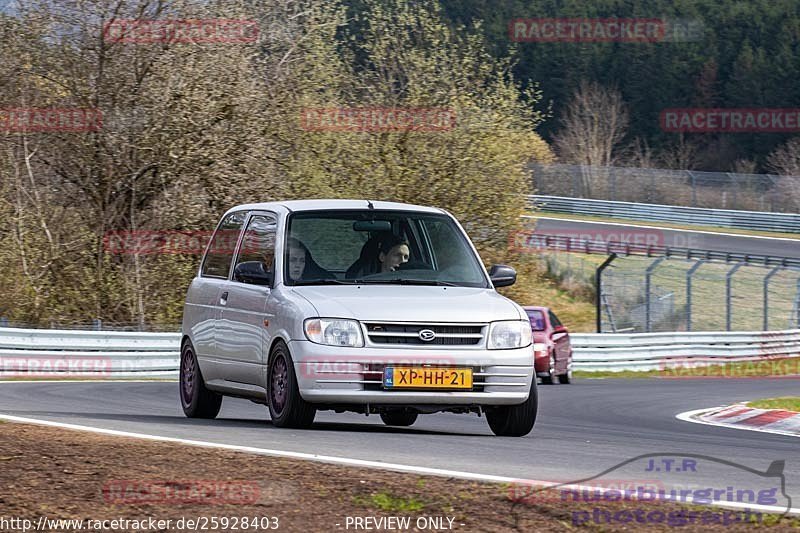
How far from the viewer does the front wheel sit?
10.3 meters

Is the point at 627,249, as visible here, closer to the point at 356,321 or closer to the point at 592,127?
the point at 356,321

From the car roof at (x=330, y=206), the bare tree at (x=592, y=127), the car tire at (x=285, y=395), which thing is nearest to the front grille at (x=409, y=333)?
the car tire at (x=285, y=395)

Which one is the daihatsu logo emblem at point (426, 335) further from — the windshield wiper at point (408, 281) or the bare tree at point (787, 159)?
the bare tree at point (787, 159)

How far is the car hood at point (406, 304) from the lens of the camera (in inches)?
380

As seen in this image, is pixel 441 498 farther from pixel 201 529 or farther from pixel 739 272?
pixel 739 272

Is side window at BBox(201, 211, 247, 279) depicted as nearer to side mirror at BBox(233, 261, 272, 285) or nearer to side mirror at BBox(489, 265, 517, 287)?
side mirror at BBox(233, 261, 272, 285)

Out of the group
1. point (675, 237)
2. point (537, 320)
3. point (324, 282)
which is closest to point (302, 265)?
point (324, 282)

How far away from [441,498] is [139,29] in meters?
22.8

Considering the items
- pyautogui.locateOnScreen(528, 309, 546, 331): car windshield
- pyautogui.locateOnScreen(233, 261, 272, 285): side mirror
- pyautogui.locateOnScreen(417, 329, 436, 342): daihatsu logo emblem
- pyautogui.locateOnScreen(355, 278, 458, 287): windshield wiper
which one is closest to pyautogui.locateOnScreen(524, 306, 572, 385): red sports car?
pyautogui.locateOnScreen(528, 309, 546, 331): car windshield

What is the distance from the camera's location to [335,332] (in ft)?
31.6

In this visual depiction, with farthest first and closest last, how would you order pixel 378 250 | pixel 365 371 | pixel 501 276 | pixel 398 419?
pixel 398 419 < pixel 501 276 < pixel 378 250 < pixel 365 371

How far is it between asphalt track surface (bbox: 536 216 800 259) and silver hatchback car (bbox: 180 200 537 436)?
44.3 m

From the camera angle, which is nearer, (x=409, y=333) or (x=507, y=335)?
(x=409, y=333)

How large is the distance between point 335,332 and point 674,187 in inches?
2569
